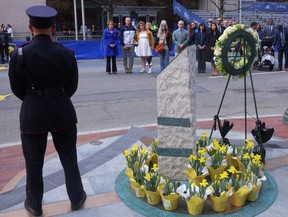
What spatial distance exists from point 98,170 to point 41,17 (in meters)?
2.14

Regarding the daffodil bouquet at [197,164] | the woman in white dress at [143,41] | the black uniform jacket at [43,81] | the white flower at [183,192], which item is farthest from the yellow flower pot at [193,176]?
the woman in white dress at [143,41]

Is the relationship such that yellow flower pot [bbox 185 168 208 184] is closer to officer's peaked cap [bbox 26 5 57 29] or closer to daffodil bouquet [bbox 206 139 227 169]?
daffodil bouquet [bbox 206 139 227 169]

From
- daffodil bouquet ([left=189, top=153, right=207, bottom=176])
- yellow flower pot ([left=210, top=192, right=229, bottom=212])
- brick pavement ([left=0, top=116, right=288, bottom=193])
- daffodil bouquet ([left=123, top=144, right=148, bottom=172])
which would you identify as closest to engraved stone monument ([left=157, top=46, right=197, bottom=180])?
daffodil bouquet ([left=189, top=153, right=207, bottom=176])

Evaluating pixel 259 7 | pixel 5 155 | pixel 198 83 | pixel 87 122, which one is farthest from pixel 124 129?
pixel 259 7

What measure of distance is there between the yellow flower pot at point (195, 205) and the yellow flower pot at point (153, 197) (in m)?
0.32

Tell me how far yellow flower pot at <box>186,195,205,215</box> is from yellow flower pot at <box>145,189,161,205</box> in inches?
12.6

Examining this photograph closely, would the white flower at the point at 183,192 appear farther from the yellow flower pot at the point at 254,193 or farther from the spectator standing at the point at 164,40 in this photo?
the spectator standing at the point at 164,40

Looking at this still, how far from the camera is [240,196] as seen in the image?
3.60 metres

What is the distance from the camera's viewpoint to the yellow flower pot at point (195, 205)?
345cm

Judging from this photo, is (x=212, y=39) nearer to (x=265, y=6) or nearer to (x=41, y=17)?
(x=41, y=17)

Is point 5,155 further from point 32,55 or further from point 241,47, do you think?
point 241,47

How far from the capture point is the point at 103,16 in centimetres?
3416

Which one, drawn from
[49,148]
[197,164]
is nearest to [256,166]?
[197,164]

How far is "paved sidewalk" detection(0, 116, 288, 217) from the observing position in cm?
373
